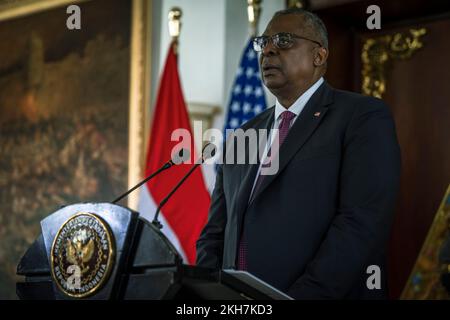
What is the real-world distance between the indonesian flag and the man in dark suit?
10.6 feet

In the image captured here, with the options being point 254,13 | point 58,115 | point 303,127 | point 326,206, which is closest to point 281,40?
point 303,127

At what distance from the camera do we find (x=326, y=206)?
10.2 ft

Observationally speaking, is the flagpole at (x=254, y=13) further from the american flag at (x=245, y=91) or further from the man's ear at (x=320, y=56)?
the man's ear at (x=320, y=56)

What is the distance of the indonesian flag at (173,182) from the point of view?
674 cm

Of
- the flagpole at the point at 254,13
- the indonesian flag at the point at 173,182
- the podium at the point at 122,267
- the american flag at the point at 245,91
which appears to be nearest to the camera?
the podium at the point at 122,267

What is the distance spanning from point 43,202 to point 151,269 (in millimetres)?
6223

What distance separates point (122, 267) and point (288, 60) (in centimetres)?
127

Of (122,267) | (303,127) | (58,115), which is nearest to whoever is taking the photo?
(122,267)

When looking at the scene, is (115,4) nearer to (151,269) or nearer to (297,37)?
(297,37)

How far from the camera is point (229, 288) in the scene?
244cm

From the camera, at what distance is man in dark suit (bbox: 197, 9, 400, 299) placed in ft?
9.71

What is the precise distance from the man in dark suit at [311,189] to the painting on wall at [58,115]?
448 cm

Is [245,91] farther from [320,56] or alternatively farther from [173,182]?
[320,56]

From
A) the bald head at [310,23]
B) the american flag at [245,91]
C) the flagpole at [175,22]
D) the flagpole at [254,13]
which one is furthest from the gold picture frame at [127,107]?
the bald head at [310,23]
